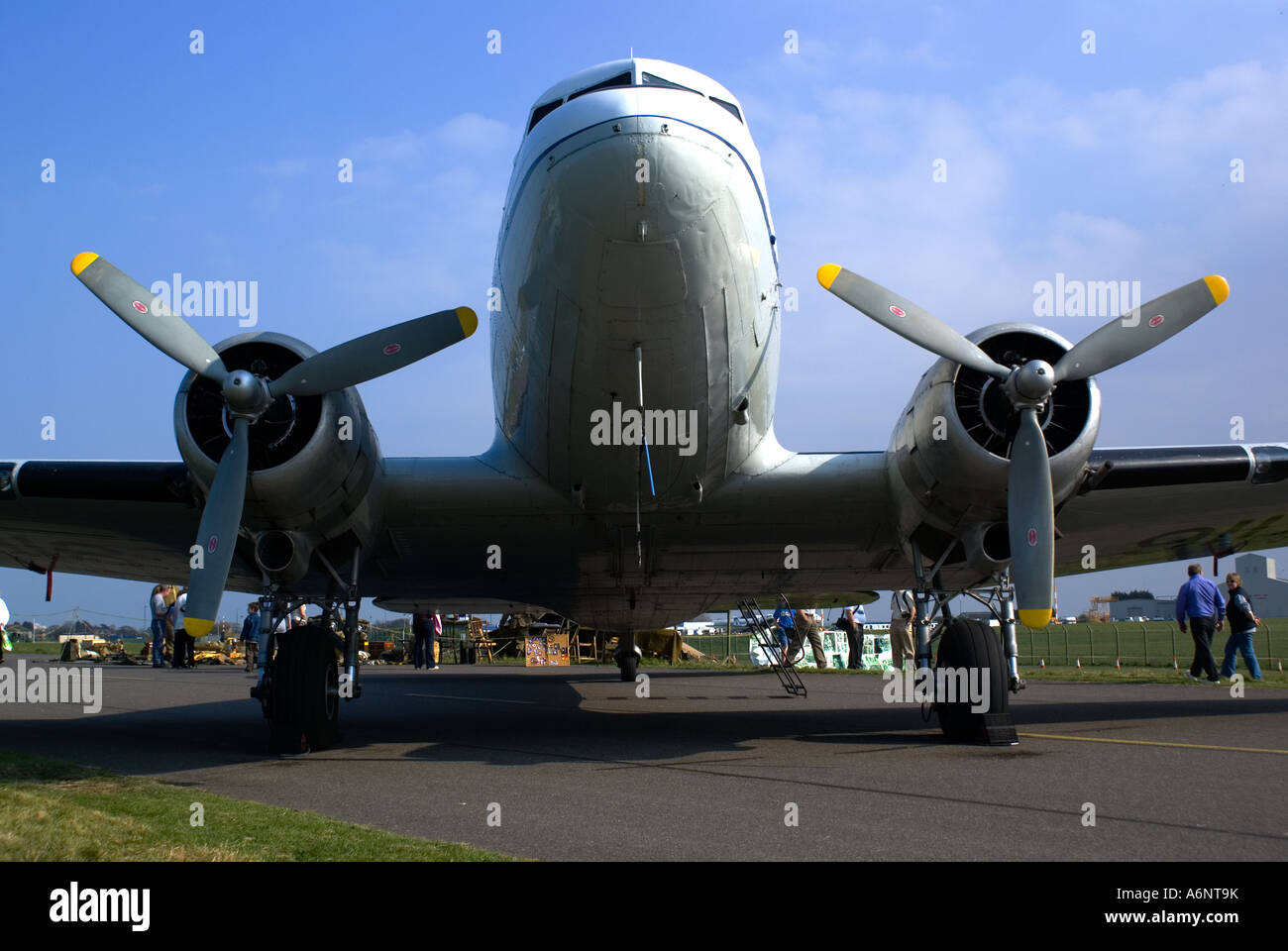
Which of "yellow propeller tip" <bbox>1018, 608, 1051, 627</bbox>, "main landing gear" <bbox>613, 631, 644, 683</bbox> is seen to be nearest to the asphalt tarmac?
"yellow propeller tip" <bbox>1018, 608, 1051, 627</bbox>

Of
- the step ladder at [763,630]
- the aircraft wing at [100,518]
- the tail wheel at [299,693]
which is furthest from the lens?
the step ladder at [763,630]

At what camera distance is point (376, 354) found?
9.30 metres

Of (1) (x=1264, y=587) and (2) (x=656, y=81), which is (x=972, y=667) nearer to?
(2) (x=656, y=81)

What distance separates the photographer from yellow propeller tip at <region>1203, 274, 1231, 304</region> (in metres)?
9.14

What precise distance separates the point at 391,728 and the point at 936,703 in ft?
22.4

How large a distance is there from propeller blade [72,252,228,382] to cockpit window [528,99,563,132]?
3638mm

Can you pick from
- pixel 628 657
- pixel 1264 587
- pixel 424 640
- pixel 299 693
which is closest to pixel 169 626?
pixel 424 640

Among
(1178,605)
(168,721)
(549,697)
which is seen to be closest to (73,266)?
(168,721)

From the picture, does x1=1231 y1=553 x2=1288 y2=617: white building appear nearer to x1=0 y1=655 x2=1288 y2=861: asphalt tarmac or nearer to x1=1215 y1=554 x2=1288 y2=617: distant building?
x1=1215 y1=554 x2=1288 y2=617: distant building

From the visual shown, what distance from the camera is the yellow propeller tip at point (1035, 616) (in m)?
8.65

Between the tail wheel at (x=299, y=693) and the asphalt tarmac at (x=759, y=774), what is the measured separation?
0.31 meters

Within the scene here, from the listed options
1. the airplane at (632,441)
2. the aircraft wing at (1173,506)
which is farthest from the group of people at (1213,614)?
the airplane at (632,441)

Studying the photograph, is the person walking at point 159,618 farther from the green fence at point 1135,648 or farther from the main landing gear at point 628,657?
the green fence at point 1135,648

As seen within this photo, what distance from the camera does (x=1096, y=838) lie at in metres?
5.20
